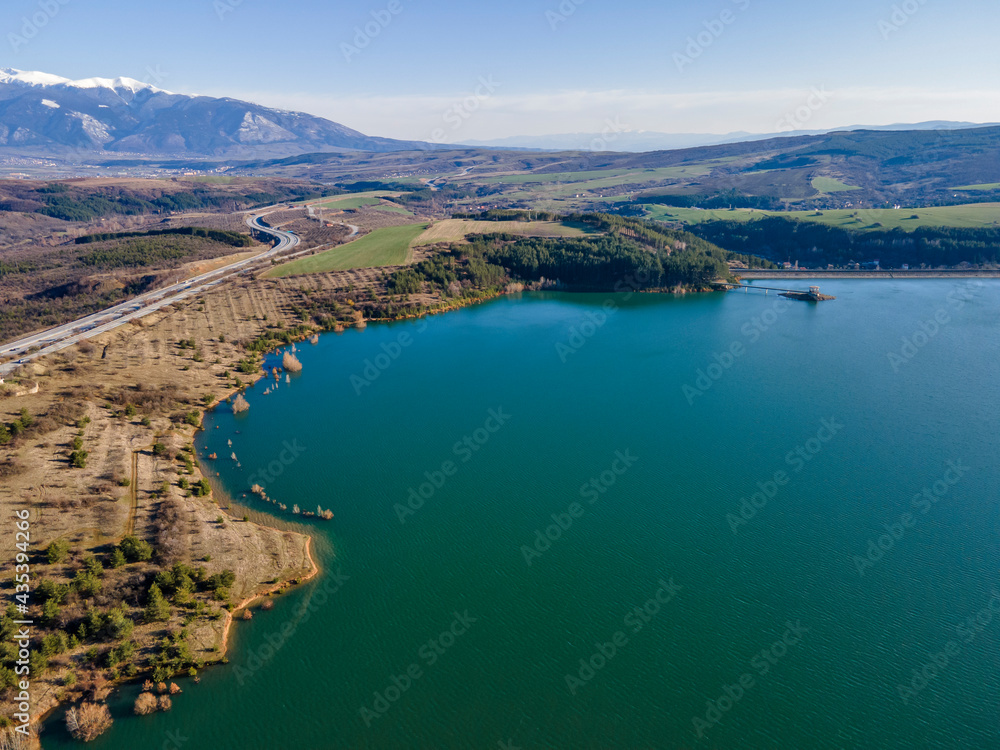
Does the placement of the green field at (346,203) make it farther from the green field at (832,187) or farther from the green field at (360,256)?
the green field at (832,187)

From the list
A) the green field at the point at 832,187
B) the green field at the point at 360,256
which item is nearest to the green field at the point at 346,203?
the green field at the point at 360,256

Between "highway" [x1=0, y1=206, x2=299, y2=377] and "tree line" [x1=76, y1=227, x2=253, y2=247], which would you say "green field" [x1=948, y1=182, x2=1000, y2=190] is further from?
"tree line" [x1=76, y1=227, x2=253, y2=247]

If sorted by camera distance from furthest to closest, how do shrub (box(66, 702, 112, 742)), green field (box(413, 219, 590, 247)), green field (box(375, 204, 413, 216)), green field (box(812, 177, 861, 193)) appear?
green field (box(812, 177, 861, 193)) < green field (box(375, 204, 413, 216)) < green field (box(413, 219, 590, 247)) < shrub (box(66, 702, 112, 742))

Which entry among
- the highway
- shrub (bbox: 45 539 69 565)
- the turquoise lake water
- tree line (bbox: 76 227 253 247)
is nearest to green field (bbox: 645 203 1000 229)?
the turquoise lake water

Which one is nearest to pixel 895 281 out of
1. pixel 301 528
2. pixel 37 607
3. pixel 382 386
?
pixel 382 386

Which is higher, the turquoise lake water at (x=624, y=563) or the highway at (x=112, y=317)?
the highway at (x=112, y=317)

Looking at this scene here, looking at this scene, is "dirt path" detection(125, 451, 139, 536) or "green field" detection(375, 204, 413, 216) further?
"green field" detection(375, 204, 413, 216)
